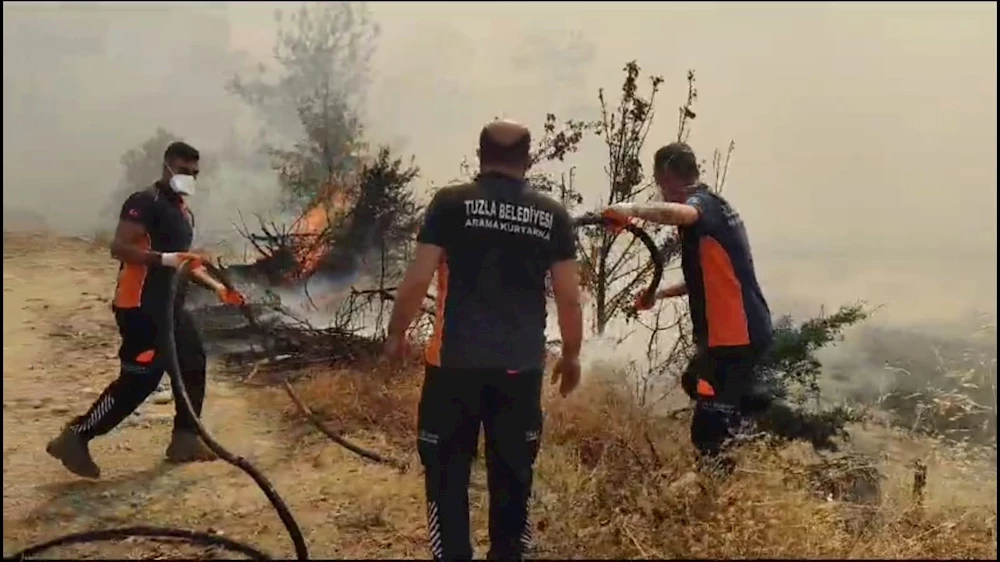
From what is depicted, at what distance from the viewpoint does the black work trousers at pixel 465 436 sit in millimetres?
3211

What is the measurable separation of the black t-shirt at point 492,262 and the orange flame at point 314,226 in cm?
231

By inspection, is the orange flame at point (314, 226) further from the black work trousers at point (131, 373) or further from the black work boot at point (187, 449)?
the black work boot at point (187, 449)

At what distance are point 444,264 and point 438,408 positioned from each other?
0.49 meters

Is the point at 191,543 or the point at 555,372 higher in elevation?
the point at 555,372

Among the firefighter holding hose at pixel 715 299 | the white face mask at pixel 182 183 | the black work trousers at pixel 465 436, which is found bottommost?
the black work trousers at pixel 465 436

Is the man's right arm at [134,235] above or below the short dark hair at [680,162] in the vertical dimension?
below

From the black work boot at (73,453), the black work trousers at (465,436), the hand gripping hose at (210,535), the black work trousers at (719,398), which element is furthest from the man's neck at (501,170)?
the black work boot at (73,453)

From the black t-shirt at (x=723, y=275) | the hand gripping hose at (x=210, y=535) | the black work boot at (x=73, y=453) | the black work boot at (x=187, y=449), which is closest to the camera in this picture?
the hand gripping hose at (x=210, y=535)

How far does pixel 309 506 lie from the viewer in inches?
160

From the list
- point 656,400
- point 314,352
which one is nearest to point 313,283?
point 314,352

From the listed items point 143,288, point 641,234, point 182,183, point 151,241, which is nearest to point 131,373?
point 143,288

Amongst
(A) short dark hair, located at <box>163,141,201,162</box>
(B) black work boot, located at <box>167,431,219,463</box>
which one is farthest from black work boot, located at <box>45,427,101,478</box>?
(A) short dark hair, located at <box>163,141,201,162</box>

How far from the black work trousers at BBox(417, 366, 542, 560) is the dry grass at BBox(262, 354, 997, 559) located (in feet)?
1.92

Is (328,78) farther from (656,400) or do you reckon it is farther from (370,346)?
(656,400)
